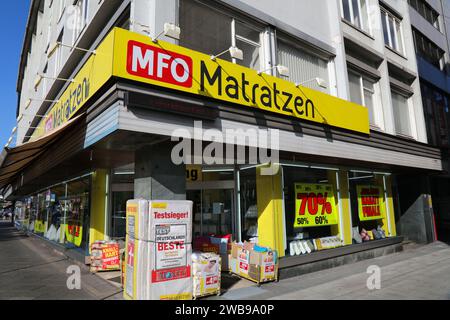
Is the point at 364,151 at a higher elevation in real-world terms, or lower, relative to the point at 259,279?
higher

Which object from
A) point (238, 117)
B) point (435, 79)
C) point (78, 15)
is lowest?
point (238, 117)

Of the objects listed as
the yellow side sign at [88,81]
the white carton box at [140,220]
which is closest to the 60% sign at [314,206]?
the white carton box at [140,220]

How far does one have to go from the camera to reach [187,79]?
20.8ft

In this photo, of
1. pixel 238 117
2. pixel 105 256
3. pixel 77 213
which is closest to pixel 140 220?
pixel 238 117

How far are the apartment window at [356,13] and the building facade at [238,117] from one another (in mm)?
59

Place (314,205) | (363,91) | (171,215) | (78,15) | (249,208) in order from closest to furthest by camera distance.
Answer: (171,215)
(249,208)
(314,205)
(78,15)
(363,91)

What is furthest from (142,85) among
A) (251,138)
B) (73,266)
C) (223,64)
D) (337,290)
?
Result: (73,266)

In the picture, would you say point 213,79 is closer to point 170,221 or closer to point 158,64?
point 158,64

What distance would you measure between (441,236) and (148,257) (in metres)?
16.9

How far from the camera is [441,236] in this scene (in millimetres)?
16734

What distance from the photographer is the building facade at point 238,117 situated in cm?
622

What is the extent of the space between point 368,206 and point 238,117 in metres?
7.82

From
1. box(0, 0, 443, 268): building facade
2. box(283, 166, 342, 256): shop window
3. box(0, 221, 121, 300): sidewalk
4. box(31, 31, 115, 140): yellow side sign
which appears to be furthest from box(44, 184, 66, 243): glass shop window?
box(283, 166, 342, 256): shop window
